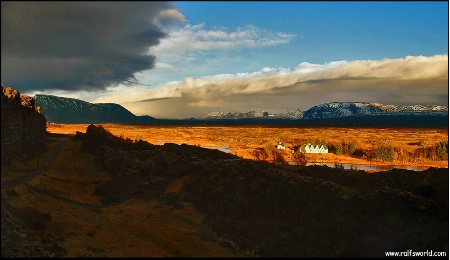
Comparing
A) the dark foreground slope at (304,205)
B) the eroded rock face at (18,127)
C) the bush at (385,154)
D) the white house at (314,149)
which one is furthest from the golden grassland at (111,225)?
the bush at (385,154)

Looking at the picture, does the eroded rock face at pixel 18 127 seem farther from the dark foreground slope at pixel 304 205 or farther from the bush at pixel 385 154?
the bush at pixel 385 154

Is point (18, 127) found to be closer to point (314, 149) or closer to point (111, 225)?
point (111, 225)

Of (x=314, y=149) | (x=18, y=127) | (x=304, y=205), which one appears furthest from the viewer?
(x=314, y=149)

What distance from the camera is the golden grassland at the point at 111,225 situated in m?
38.5

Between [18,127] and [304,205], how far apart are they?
55.2 metres

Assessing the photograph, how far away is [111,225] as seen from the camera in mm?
46344

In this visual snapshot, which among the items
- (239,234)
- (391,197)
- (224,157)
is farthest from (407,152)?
(239,234)

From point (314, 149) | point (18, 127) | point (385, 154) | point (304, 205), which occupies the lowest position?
point (385, 154)

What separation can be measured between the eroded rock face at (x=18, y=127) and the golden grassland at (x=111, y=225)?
7.71 meters

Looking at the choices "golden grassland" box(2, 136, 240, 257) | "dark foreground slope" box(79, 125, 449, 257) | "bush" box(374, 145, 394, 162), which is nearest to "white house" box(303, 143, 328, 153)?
"bush" box(374, 145, 394, 162)

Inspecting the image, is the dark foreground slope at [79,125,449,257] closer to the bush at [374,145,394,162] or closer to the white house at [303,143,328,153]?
the bush at [374,145,394,162]

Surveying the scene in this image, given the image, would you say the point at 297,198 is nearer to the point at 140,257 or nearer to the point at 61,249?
the point at 140,257

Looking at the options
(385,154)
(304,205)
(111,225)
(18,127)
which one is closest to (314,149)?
(385,154)

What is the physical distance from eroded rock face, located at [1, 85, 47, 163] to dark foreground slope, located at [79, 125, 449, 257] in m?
17.4
